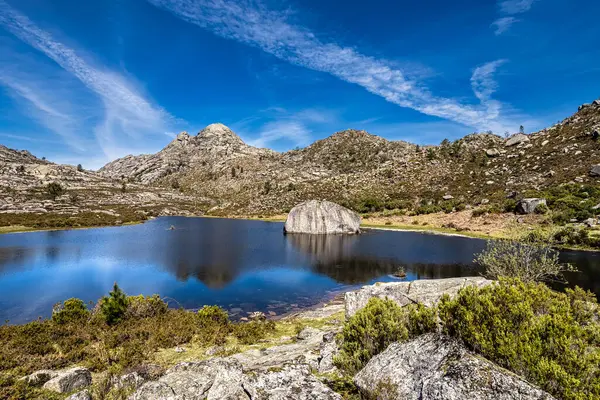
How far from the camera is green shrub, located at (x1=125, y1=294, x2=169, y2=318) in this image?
73.4 ft

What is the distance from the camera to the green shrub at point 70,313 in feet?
69.3

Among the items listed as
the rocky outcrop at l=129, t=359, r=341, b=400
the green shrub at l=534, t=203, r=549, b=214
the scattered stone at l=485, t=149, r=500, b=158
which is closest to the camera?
the rocky outcrop at l=129, t=359, r=341, b=400

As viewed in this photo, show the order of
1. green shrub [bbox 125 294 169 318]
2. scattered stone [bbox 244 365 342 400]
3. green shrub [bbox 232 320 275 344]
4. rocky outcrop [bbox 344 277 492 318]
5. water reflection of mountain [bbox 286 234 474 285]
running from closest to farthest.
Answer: scattered stone [bbox 244 365 342 400] → rocky outcrop [bbox 344 277 492 318] → green shrub [bbox 232 320 275 344] → green shrub [bbox 125 294 169 318] → water reflection of mountain [bbox 286 234 474 285]

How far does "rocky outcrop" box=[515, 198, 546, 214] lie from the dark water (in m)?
23.0

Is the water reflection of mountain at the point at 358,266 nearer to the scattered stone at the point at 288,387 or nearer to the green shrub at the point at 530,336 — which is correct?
the green shrub at the point at 530,336

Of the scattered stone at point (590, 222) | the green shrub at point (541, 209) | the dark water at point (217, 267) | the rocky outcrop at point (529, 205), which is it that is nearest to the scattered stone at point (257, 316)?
the dark water at point (217, 267)

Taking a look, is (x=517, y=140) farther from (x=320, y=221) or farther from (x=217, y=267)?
(x=217, y=267)

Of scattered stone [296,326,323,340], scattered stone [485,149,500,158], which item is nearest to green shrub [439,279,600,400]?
scattered stone [296,326,323,340]

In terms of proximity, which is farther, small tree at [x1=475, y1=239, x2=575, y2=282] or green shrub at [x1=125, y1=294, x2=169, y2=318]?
small tree at [x1=475, y1=239, x2=575, y2=282]

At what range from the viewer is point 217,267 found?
45406mm

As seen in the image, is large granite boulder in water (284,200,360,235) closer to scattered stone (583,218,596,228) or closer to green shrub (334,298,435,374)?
scattered stone (583,218,596,228)

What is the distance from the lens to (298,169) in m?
195

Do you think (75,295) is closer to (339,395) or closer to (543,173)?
(339,395)

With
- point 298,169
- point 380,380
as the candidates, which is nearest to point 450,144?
point 298,169
